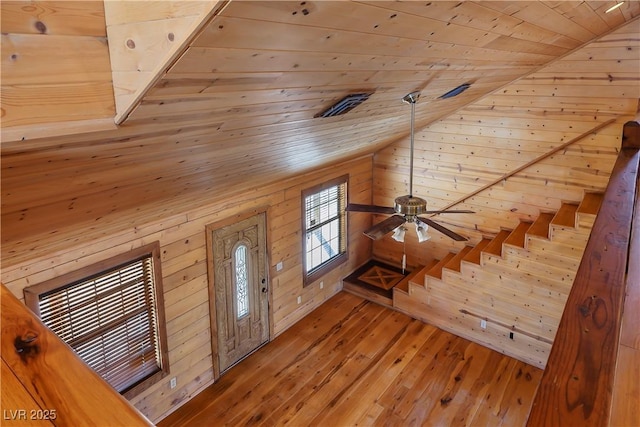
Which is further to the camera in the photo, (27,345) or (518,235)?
(518,235)

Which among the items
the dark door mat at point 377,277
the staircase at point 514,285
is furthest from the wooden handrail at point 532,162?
the dark door mat at point 377,277

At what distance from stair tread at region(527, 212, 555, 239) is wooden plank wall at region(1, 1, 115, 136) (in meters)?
4.78

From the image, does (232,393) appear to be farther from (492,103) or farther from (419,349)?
(492,103)

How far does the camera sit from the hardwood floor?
4367mm

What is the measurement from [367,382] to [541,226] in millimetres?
2767

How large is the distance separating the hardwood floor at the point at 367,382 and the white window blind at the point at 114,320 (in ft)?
2.58

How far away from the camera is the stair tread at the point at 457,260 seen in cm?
573

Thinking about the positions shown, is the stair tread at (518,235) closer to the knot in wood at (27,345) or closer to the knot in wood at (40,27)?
the knot in wood at (40,27)

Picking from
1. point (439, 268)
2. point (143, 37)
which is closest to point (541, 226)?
point (439, 268)

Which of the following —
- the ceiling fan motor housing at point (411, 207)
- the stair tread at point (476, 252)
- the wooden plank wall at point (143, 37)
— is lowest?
the stair tread at point (476, 252)

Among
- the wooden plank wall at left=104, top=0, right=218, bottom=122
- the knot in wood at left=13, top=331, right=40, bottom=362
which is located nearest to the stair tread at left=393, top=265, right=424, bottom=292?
the wooden plank wall at left=104, top=0, right=218, bottom=122

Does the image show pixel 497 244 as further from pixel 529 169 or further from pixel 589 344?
pixel 589 344

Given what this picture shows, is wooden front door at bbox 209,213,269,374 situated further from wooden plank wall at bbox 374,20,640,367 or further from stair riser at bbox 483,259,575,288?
stair riser at bbox 483,259,575,288

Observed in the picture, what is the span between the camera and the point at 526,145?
17.8 ft
